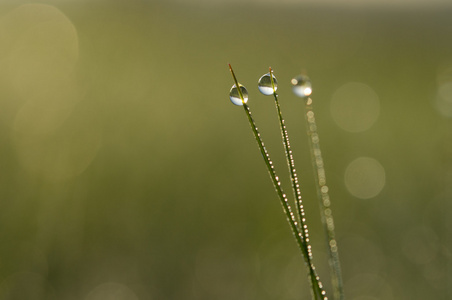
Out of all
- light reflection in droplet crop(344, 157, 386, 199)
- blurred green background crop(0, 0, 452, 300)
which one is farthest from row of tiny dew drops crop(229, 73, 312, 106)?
light reflection in droplet crop(344, 157, 386, 199)

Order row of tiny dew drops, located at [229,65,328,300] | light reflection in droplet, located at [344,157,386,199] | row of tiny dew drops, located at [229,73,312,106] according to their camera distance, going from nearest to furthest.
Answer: row of tiny dew drops, located at [229,65,328,300] → row of tiny dew drops, located at [229,73,312,106] → light reflection in droplet, located at [344,157,386,199]

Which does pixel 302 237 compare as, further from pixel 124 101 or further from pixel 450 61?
pixel 450 61

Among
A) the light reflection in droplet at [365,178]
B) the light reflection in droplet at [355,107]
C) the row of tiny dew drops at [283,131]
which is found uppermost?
the light reflection in droplet at [355,107]

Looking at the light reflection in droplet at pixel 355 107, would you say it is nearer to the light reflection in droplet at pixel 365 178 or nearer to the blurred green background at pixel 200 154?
the blurred green background at pixel 200 154

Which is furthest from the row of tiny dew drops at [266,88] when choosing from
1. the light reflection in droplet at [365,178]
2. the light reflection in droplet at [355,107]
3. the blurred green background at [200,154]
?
the light reflection in droplet at [355,107]

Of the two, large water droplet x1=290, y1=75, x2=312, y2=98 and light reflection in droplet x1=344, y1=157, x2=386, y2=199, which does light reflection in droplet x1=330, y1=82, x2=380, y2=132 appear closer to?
light reflection in droplet x1=344, y1=157, x2=386, y2=199

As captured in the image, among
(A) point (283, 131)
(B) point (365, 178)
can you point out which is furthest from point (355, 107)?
(A) point (283, 131)
